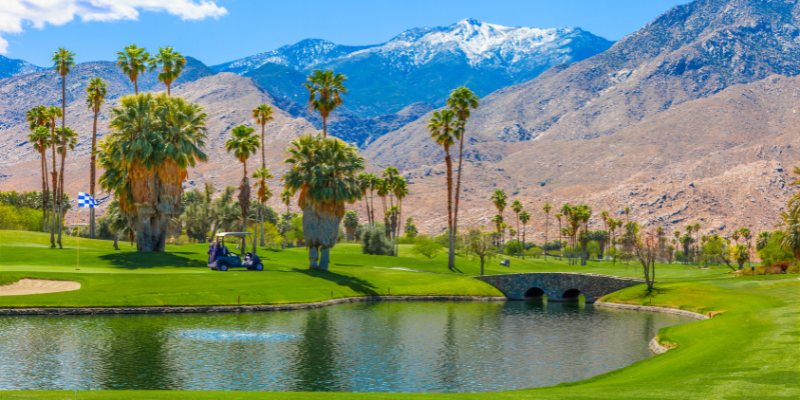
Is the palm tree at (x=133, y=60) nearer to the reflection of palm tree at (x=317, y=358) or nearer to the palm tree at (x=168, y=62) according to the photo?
the palm tree at (x=168, y=62)

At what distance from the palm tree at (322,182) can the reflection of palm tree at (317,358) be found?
2641cm

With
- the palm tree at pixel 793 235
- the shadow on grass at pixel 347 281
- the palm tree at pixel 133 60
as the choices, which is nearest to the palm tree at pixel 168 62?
the palm tree at pixel 133 60

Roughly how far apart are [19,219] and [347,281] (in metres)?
82.7

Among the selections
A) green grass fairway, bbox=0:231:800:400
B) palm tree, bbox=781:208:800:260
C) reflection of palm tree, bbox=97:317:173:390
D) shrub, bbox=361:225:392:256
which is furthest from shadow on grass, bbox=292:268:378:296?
palm tree, bbox=781:208:800:260

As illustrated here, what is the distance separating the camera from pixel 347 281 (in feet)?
302

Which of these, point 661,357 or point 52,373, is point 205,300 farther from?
point 661,357

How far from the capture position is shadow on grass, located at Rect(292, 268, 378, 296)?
89875mm

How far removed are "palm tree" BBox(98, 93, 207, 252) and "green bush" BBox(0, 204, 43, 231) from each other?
2019 inches

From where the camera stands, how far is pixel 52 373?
41.6 metres

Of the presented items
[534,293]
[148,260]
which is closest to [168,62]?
Result: [148,260]

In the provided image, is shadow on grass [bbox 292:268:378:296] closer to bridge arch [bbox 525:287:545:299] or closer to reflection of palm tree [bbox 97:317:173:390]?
bridge arch [bbox 525:287:545:299]

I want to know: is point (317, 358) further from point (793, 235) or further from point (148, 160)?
point (793, 235)

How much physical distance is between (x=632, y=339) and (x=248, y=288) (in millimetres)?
37669

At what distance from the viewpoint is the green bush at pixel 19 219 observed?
137 metres
